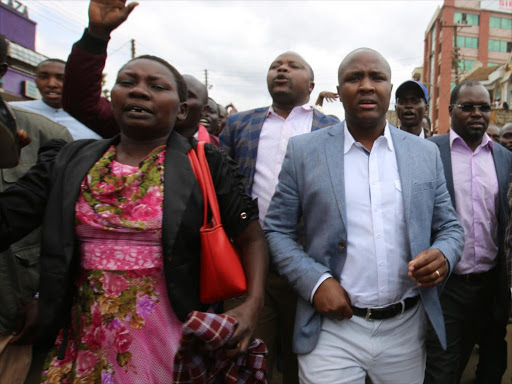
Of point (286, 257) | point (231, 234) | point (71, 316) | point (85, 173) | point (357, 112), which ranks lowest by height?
point (71, 316)

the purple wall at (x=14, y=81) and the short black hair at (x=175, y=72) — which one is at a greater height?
the purple wall at (x=14, y=81)

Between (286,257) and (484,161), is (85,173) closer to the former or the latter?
(286,257)

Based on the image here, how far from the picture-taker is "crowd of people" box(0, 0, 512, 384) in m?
1.46

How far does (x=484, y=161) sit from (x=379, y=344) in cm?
176

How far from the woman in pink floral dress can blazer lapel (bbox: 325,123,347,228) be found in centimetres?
59

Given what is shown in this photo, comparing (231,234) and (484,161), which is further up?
(484,161)

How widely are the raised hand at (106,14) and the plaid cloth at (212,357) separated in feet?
4.13

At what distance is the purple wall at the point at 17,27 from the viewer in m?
13.1

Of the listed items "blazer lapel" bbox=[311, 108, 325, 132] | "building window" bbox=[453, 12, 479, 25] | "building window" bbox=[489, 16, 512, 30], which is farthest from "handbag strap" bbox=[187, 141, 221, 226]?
"building window" bbox=[489, 16, 512, 30]

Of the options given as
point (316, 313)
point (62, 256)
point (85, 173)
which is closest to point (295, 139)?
point (316, 313)

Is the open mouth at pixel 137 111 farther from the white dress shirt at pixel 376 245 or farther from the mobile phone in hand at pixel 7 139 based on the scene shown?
the white dress shirt at pixel 376 245

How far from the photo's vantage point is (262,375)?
4.89 ft

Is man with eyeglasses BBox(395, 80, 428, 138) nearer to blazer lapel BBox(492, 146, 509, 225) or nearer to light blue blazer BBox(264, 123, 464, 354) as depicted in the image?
blazer lapel BBox(492, 146, 509, 225)

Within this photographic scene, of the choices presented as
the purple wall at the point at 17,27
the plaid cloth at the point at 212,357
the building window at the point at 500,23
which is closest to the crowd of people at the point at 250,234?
the plaid cloth at the point at 212,357
